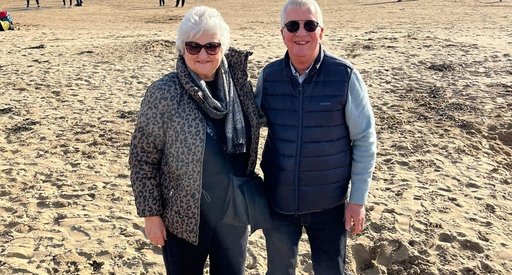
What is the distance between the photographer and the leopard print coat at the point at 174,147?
7.41 feet

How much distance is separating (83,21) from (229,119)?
22.0 metres

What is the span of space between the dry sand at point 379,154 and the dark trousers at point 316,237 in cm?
130

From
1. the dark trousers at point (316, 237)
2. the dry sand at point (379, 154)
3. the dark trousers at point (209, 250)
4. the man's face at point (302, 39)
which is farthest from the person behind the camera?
the dry sand at point (379, 154)

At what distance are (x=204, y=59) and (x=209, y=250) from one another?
103 cm

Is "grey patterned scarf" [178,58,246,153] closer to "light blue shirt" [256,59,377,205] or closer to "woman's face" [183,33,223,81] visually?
"woman's face" [183,33,223,81]

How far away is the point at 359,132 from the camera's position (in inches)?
97.2

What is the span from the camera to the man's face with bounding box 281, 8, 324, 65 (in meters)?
2.37

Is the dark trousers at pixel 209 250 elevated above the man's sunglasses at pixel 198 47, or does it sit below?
below

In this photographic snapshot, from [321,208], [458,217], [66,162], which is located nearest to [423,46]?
[458,217]

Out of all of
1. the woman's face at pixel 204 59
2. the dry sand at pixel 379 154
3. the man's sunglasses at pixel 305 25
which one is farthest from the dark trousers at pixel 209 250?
the dry sand at pixel 379 154

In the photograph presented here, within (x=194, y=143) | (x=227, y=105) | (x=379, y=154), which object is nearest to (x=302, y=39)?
(x=227, y=105)

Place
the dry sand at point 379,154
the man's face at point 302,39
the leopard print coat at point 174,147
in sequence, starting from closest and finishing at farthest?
1. the leopard print coat at point 174,147
2. the man's face at point 302,39
3. the dry sand at point 379,154

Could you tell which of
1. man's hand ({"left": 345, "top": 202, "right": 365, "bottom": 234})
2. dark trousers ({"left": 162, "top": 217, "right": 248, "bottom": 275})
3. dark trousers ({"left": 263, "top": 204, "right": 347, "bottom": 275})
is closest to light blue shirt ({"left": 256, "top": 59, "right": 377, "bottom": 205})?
man's hand ({"left": 345, "top": 202, "right": 365, "bottom": 234})

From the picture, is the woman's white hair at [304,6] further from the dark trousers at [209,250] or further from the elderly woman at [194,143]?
the dark trousers at [209,250]
